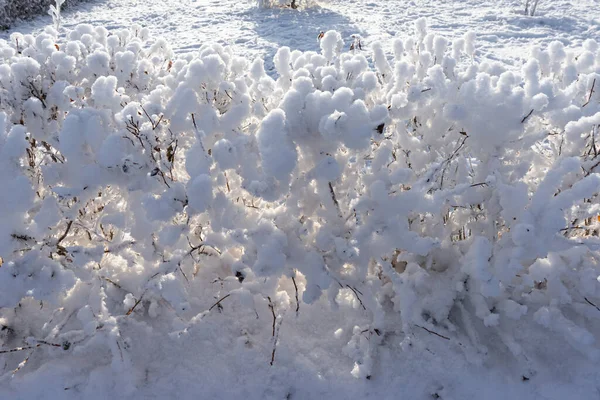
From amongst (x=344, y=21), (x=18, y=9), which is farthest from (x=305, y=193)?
(x=18, y=9)

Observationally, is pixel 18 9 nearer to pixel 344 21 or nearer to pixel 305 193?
pixel 344 21

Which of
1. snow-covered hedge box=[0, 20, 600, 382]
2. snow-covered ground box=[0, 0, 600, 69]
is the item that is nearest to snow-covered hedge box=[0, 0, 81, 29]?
snow-covered ground box=[0, 0, 600, 69]

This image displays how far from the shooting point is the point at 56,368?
1963 mm

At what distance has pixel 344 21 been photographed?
24.9 feet

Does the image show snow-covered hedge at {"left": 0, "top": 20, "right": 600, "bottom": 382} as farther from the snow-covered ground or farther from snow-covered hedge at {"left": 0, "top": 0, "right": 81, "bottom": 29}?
snow-covered hedge at {"left": 0, "top": 0, "right": 81, "bottom": 29}

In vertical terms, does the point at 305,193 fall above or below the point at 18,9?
below

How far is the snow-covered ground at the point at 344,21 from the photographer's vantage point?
6434 mm

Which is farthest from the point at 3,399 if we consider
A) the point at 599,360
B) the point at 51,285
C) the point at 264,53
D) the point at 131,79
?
the point at 264,53

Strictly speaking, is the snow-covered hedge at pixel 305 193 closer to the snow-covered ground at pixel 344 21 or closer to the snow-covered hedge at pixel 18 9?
the snow-covered ground at pixel 344 21

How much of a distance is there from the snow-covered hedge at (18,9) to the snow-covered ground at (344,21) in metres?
0.21

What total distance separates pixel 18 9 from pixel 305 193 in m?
8.63

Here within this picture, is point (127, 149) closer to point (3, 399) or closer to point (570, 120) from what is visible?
point (3, 399)

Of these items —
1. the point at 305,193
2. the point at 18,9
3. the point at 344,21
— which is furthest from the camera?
the point at 18,9

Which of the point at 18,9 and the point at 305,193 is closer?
the point at 305,193
